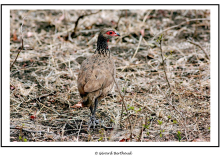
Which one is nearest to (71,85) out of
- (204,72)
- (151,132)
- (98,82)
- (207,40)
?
(98,82)

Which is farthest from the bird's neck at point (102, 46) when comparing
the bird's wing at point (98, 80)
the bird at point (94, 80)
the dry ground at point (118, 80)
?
the dry ground at point (118, 80)

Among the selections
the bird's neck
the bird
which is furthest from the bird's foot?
the bird's neck

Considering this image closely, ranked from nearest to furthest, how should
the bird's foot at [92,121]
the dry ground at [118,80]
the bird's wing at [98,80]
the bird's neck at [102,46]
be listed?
the bird's wing at [98,80] → the dry ground at [118,80] → the bird's foot at [92,121] → the bird's neck at [102,46]

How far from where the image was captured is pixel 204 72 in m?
6.95

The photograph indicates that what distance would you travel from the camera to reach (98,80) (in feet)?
17.0

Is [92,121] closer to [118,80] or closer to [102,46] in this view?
[102,46]

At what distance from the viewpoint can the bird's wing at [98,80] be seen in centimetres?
506

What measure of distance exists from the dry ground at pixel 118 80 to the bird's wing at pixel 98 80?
0.34 meters

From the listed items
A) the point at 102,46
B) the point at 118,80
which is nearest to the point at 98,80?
the point at 102,46

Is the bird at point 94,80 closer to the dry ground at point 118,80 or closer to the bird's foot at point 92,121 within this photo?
the bird's foot at point 92,121

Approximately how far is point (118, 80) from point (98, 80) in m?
1.62

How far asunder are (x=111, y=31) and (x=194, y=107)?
2.10 m

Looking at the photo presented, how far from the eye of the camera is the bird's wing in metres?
5.06

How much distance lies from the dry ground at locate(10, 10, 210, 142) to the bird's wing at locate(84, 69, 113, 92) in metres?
0.34
